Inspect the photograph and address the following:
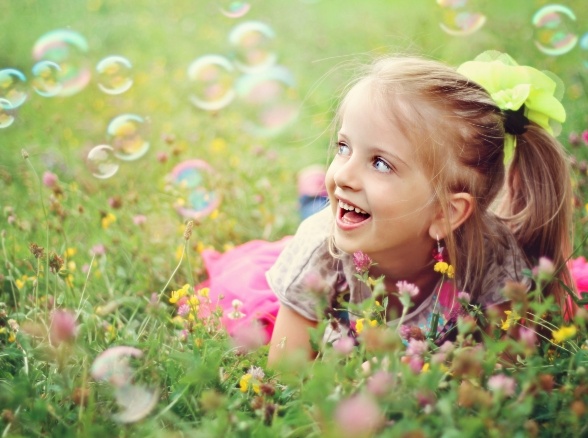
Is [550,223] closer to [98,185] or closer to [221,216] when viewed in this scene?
[221,216]

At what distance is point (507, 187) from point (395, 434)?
3.52 ft

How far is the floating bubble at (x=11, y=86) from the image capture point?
2.20 m

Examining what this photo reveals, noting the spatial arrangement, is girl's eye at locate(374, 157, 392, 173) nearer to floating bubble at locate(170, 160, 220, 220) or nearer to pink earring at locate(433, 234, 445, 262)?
pink earring at locate(433, 234, 445, 262)

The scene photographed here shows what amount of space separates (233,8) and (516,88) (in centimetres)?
303

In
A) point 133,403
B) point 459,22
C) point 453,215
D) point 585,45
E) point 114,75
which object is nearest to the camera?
point 133,403

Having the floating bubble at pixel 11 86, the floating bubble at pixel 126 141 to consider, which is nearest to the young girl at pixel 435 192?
the floating bubble at pixel 126 141

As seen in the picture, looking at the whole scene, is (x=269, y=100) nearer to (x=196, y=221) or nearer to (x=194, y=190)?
(x=194, y=190)

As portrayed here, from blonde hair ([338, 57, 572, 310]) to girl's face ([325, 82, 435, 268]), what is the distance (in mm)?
28

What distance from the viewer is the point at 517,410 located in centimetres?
92

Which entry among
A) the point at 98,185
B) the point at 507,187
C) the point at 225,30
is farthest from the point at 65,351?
the point at 225,30

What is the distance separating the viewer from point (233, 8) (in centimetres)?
431

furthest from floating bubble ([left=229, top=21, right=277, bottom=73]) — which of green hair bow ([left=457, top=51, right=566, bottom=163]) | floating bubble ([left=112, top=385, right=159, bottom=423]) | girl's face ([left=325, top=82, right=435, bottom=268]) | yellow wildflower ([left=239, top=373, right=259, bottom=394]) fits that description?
floating bubble ([left=112, top=385, right=159, bottom=423])

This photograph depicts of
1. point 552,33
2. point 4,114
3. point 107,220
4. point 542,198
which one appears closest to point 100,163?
point 107,220

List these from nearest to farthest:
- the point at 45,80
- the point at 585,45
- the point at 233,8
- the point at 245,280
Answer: the point at 245,280 < the point at 45,80 < the point at 585,45 < the point at 233,8
